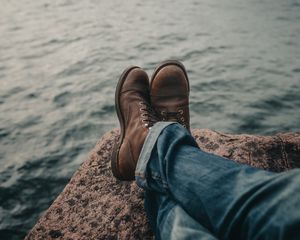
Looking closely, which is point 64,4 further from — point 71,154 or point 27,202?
point 27,202

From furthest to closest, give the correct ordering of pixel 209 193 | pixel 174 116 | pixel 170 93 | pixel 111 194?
pixel 170 93 < pixel 174 116 < pixel 111 194 < pixel 209 193

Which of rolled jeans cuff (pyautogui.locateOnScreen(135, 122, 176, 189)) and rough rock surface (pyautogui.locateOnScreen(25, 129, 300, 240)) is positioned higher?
rolled jeans cuff (pyautogui.locateOnScreen(135, 122, 176, 189))

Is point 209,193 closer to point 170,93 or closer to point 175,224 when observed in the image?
point 175,224

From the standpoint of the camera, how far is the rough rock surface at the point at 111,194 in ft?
6.41

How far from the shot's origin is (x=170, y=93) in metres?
2.52

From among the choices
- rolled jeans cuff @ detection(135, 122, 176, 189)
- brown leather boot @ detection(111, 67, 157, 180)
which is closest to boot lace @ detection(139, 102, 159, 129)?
brown leather boot @ detection(111, 67, 157, 180)

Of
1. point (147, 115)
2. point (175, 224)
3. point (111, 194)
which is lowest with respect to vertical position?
point (111, 194)

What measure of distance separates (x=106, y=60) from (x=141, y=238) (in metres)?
5.02

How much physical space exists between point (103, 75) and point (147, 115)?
3.69m

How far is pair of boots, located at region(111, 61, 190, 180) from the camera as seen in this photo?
203 cm

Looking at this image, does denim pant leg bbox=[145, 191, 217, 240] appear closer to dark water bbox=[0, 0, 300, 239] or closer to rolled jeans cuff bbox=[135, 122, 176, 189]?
rolled jeans cuff bbox=[135, 122, 176, 189]

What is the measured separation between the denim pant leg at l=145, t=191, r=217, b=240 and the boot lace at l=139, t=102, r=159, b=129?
640mm

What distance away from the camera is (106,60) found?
21.0 ft

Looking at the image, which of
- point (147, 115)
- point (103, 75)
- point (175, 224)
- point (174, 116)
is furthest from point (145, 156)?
point (103, 75)
